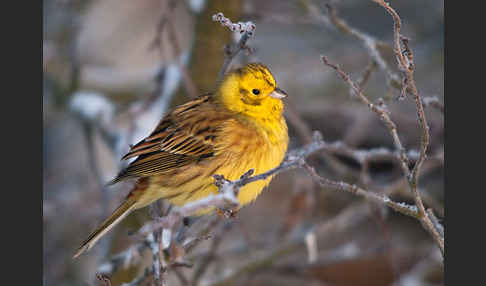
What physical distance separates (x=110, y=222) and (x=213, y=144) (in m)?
0.54

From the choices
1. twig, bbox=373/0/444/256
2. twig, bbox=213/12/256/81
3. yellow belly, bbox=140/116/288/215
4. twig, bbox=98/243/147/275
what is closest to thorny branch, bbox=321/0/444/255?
twig, bbox=373/0/444/256

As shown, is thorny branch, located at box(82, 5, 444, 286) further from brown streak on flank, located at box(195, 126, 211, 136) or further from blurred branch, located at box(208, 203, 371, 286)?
blurred branch, located at box(208, 203, 371, 286)

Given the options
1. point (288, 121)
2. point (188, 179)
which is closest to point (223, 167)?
point (188, 179)

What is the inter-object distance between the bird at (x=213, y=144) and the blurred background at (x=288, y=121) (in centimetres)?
18

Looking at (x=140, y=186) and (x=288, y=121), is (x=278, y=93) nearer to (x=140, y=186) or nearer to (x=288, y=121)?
(x=140, y=186)

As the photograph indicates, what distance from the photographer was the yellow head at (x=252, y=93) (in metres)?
2.40

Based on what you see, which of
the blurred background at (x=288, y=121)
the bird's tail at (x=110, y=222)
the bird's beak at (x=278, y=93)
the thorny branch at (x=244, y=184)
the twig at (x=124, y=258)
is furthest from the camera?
the blurred background at (x=288, y=121)

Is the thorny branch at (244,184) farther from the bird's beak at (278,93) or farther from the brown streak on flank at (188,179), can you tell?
the brown streak on flank at (188,179)

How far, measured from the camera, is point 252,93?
96.3 inches

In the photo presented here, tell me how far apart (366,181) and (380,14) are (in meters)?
3.27

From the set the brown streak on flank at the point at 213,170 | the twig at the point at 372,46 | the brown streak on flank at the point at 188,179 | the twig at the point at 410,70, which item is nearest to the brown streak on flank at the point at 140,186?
the brown streak on flank at the point at 188,179

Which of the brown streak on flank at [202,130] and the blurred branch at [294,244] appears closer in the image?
the brown streak on flank at [202,130]

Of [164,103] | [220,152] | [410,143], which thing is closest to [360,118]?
[410,143]

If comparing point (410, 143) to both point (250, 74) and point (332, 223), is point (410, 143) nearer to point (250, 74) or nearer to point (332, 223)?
point (332, 223)
